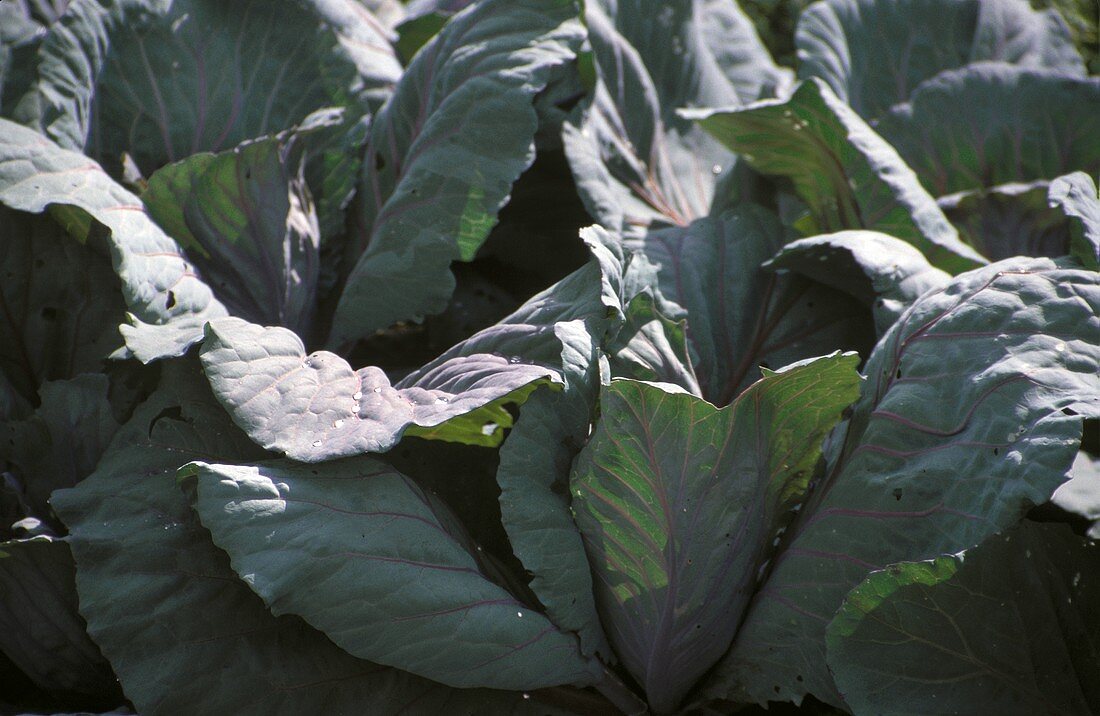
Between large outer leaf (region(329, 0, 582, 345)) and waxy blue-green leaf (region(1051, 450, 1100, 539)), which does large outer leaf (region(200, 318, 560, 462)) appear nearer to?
large outer leaf (region(329, 0, 582, 345))

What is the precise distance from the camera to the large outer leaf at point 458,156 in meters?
1.69

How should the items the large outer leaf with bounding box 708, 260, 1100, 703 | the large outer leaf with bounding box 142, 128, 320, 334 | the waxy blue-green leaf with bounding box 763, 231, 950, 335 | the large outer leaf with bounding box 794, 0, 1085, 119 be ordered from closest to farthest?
the large outer leaf with bounding box 708, 260, 1100, 703
the waxy blue-green leaf with bounding box 763, 231, 950, 335
the large outer leaf with bounding box 142, 128, 320, 334
the large outer leaf with bounding box 794, 0, 1085, 119

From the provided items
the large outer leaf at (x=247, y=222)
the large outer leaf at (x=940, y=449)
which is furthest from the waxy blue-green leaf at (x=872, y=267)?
the large outer leaf at (x=247, y=222)

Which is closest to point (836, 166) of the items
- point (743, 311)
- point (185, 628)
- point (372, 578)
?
point (743, 311)

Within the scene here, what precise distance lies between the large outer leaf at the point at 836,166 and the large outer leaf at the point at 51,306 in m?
1.19

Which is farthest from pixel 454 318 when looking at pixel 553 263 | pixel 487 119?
pixel 487 119

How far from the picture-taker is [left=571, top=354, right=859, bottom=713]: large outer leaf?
125 cm

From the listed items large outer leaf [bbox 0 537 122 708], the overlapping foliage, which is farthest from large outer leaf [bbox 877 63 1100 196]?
large outer leaf [bbox 0 537 122 708]

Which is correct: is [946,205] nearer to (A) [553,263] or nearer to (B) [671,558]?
(A) [553,263]

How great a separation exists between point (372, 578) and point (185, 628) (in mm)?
313

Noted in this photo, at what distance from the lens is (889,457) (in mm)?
1316

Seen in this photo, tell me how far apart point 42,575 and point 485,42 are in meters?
1.15

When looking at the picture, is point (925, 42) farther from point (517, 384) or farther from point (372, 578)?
point (372, 578)

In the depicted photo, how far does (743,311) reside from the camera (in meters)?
1.78
